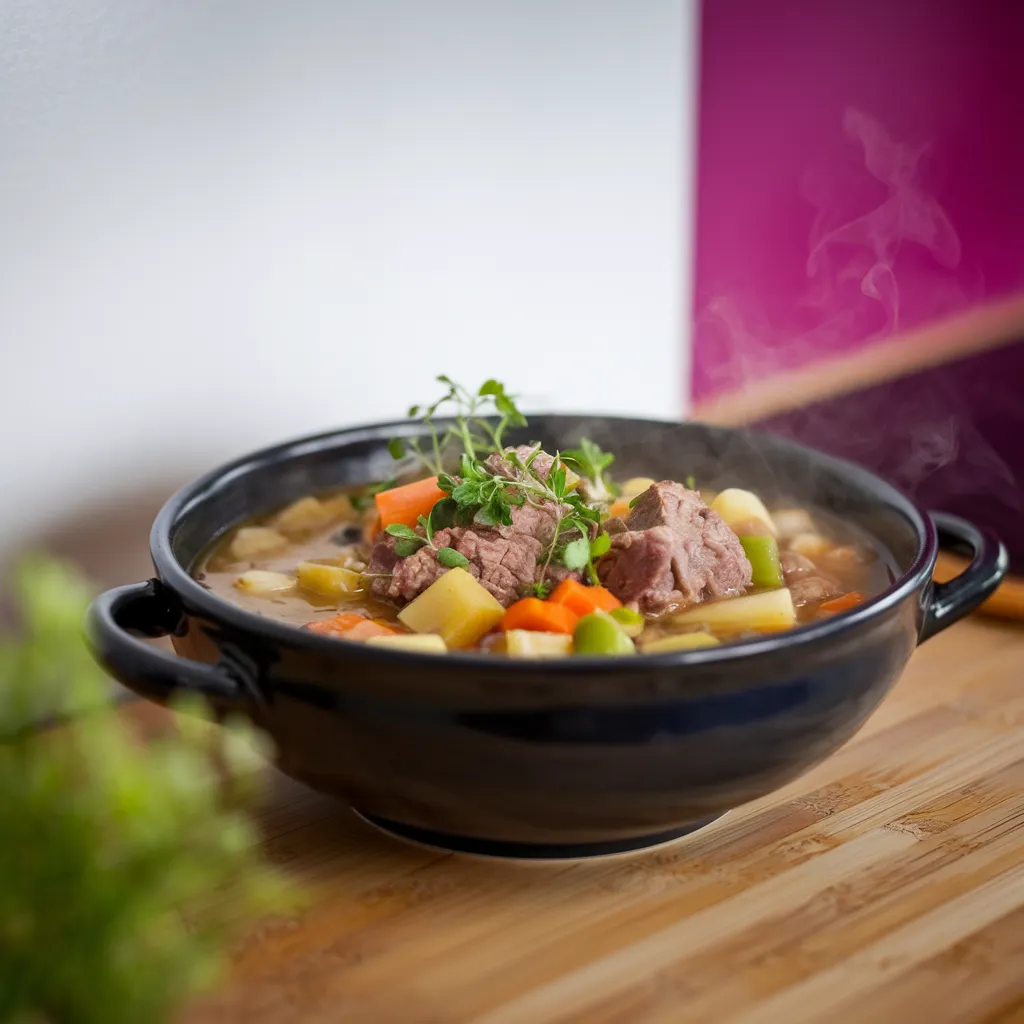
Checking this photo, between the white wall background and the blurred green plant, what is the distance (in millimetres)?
933

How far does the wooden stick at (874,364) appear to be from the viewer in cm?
362

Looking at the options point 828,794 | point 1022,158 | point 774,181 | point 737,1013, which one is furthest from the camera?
point 1022,158

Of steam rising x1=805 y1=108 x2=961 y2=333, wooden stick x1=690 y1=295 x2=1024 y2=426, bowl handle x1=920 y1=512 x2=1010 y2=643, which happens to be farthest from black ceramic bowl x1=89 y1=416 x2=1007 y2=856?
steam rising x1=805 y1=108 x2=961 y2=333

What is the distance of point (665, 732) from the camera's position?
153 centimetres

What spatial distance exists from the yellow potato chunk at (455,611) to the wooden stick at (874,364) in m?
1.77

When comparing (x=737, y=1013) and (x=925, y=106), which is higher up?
(x=925, y=106)

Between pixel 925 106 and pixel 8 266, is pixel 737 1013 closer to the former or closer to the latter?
pixel 8 266

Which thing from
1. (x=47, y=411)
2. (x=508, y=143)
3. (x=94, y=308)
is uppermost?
(x=508, y=143)

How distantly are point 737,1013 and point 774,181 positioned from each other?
9.25 feet

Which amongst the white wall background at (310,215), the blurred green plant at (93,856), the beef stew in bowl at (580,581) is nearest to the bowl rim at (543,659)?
the beef stew in bowl at (580,581)

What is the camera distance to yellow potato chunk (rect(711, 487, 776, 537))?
2.18 m

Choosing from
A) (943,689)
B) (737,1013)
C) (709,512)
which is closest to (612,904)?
(737,1013)

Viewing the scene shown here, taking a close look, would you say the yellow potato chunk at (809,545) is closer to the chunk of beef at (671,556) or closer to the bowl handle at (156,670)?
the chunk of beef at (671,556)

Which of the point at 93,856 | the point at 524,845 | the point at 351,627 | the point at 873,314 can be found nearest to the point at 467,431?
the point at 351,627
